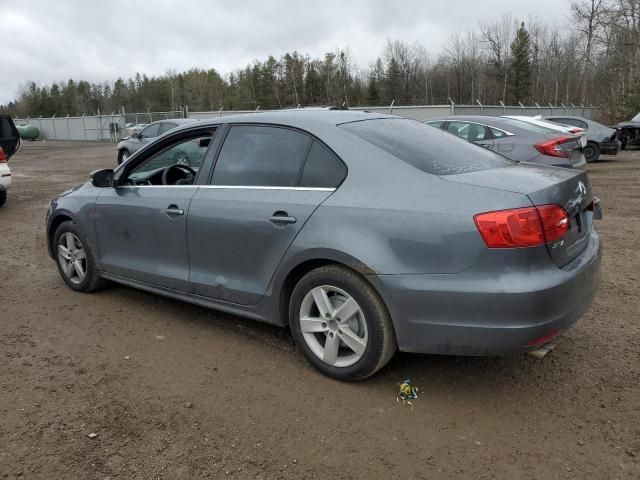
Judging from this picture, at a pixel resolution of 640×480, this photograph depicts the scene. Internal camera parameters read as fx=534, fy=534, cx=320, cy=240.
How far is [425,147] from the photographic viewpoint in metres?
3.35

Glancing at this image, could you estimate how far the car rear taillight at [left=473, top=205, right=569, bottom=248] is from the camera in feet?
8.62

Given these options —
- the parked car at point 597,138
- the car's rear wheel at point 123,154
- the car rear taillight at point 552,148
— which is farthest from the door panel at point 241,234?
the parked car at point 597,138

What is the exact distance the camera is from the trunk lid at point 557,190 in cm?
278

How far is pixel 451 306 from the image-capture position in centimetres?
273

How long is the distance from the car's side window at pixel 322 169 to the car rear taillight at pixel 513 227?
90cm

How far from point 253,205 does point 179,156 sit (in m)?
1.40

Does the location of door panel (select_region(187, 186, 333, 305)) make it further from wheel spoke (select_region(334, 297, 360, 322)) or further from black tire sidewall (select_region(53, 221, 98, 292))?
black tire sidewall (select_region(53, 221, 98, 292))

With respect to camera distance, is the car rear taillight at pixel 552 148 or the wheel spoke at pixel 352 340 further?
the car rear taillight at pixel 552 148

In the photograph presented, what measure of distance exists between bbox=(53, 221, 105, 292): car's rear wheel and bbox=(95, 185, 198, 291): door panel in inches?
9.4

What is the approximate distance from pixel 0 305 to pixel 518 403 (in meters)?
4.31

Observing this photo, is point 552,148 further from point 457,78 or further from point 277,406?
point 457,78

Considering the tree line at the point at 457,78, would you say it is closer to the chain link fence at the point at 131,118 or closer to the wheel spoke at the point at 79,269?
the chain link fence at the point at 131,118

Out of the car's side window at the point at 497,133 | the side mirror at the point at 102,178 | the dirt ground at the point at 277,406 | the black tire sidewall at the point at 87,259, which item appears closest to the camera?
the dirt ground at the point at 277,406

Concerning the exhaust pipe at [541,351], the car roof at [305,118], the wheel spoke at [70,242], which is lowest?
the exhaust pipe at [541,351]
